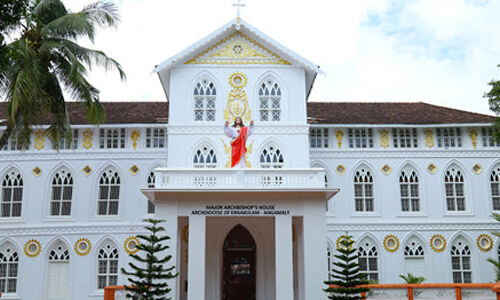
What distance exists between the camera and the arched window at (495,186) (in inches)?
1046

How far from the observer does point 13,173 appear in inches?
1035

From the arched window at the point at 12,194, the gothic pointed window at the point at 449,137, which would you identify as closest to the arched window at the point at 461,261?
the gothic pointed window at the point at 449,137

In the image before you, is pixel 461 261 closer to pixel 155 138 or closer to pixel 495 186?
pixel 495 186

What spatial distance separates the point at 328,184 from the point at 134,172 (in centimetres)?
1036

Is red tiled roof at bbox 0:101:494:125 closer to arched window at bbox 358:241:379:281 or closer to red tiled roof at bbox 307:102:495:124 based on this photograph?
red tiled roof at bbox 307:102:495:124

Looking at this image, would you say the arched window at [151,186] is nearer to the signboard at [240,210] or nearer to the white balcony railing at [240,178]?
the white balcony railing at [240,178]

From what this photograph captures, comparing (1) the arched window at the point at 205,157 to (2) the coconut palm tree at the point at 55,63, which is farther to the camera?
(1) the arched window at the point at 205,157

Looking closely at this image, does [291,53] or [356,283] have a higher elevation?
[291,53]

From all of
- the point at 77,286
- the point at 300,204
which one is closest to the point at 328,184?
the point at 300,204

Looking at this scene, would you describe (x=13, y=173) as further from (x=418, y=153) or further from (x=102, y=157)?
(x=418, y=153)

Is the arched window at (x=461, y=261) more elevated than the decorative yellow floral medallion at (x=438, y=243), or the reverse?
the decorative yellow floral medallion at (x=438, y=243)

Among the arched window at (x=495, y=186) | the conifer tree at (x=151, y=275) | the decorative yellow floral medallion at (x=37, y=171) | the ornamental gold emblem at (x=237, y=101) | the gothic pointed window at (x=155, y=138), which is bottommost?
the conifer tree at (x=151, y=275)

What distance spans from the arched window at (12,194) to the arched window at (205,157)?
34.4ft

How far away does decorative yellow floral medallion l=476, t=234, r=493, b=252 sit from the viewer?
25.7 metres
